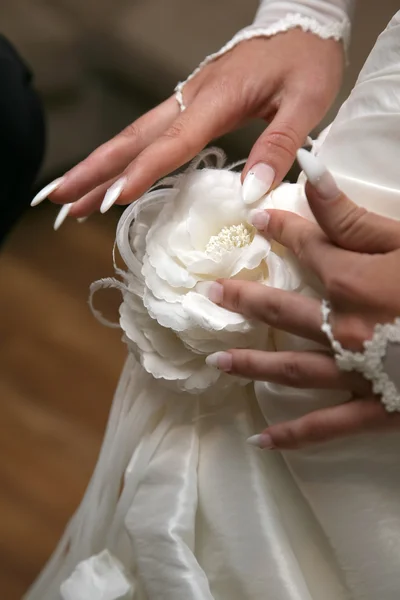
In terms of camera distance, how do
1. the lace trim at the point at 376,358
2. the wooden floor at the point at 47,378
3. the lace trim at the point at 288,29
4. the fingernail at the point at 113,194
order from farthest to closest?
1. the wooden floor at the point at 47,378
2. the lace trim at the point at 288,29
3. the fingernail at the point at 113,194
4. the lace trim at the point at 376,358

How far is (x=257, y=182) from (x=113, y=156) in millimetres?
140

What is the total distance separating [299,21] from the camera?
0.66 metres

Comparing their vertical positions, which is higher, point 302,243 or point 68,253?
point 302,243

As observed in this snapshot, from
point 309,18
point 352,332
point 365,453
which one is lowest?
point 365,453

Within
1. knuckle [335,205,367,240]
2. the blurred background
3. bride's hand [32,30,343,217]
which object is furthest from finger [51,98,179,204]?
the blurred background

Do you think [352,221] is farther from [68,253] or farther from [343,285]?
[68,253]

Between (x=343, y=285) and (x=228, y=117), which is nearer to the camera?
(x=343, y=285)

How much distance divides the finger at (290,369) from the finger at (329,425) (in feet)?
0.05

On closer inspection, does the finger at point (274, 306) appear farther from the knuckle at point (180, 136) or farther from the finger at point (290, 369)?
the knuckle at point (180, 136)

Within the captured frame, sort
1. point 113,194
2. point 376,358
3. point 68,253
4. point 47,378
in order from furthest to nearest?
point 68,253
point 47,378
point 113,194
point 376,358

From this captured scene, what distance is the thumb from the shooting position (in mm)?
454

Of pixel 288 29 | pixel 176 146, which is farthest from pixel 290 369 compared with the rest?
pixel 288 29

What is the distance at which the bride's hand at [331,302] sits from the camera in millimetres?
445

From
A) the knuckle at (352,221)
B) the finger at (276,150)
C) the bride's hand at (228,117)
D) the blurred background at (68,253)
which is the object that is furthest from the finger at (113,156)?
the blurred background at (68,253)
